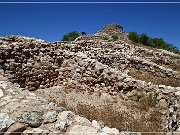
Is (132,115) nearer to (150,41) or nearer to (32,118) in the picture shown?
(32,118)

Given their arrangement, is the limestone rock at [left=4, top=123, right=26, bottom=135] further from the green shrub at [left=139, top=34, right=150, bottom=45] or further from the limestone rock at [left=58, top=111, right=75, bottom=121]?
the green shrub at [left=139, top=34, right=150, bottom=45]

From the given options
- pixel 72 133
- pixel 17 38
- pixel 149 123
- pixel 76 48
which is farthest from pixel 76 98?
pixel 76 48

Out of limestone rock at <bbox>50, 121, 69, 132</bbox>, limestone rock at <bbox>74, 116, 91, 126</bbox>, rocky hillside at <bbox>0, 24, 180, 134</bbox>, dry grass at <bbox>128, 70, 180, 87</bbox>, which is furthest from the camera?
dry grass at <bbox>128, 70, 180, 87</bbox>

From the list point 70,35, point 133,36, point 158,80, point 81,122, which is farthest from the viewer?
point 70,35

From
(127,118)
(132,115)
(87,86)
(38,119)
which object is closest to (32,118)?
(38,119)

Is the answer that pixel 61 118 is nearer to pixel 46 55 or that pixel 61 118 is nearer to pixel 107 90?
pixel 107 90

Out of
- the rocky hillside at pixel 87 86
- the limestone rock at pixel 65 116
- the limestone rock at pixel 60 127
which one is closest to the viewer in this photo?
the limestone rock at pixel 60 127

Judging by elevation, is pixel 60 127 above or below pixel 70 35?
below

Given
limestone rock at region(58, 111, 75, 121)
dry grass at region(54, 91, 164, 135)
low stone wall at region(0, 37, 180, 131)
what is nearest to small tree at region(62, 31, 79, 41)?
low stone wall at region(0, 37, 180, 131)

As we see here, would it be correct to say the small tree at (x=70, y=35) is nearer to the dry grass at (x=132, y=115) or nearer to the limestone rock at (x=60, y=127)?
the dry grass at (x=132, y=115)

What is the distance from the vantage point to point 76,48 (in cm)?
1722

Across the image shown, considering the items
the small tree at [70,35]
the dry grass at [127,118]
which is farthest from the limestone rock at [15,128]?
the small tree at [70,35]

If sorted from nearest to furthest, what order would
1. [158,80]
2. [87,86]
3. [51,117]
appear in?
[51,117] → [87,86] → [158,80]

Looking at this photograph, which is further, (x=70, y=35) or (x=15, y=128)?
(x=70, y=35)
